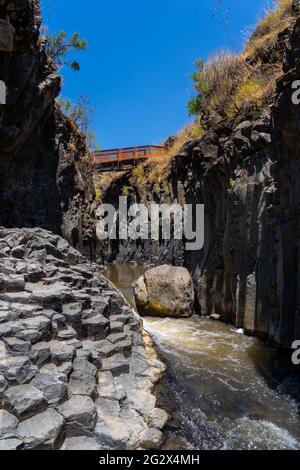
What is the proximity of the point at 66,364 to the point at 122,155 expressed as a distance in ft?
90.4

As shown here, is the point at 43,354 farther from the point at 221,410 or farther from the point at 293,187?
the point at 293,187

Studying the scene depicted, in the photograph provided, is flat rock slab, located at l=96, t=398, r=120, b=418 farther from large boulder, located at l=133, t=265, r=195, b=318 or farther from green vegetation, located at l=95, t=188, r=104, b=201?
green vegetation, located at l=95, t=188, r=104, b=201

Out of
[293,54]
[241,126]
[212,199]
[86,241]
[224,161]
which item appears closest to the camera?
[293,54]

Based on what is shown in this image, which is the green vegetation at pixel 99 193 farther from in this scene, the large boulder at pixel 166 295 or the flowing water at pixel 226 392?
the flowing water at pixel 226 392

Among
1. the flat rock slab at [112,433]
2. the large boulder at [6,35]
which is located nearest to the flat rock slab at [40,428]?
the flat rock slab at [112,433]

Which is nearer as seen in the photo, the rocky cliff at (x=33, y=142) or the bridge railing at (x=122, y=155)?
the rocky cliff at (x=33, y=142)

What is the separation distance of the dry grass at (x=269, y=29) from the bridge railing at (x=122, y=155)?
1527 centimetres

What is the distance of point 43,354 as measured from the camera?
5.27m

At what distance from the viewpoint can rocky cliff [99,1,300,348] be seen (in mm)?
7844

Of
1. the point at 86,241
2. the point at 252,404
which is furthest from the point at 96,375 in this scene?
the point at 86,241

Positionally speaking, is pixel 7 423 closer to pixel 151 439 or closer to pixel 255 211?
pixel 151 439

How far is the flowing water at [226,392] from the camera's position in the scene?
5.13 meters

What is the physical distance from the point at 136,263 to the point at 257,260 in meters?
19.1
